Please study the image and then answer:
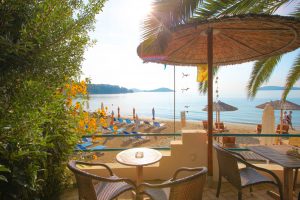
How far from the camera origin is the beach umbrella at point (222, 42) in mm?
2354

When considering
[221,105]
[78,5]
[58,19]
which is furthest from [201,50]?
[221,105]

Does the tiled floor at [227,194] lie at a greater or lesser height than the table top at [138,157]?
lesser

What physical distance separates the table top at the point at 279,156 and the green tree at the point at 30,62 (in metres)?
2.75

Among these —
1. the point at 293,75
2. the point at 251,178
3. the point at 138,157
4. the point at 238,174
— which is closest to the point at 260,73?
the point at 293,75

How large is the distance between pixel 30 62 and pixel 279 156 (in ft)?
10.5

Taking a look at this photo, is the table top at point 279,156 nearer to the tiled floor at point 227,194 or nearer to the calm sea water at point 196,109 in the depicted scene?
the tiled floor at point 227,194

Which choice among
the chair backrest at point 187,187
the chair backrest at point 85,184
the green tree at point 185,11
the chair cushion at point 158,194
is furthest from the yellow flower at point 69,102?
the chair backrest at point 187,187

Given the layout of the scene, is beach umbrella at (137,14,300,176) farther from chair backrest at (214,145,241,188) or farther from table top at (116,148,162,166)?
table top at (116,148,162,166)

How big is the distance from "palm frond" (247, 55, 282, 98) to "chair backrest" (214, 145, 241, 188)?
17.3ft

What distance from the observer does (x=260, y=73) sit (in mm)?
7070

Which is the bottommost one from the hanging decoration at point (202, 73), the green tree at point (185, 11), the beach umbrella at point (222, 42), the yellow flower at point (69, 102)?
the yellow flower at point (69, 102)

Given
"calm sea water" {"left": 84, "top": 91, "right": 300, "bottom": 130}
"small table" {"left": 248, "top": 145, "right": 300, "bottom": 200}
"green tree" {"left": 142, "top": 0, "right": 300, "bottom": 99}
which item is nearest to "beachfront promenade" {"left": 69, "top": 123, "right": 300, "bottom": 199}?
"small table" {"left": 248, "top": 145, "right": 300, "bottom": 200}

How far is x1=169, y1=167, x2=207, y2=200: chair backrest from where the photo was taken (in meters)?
1.71

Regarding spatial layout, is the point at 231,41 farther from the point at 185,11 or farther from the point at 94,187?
the point at 94,187
